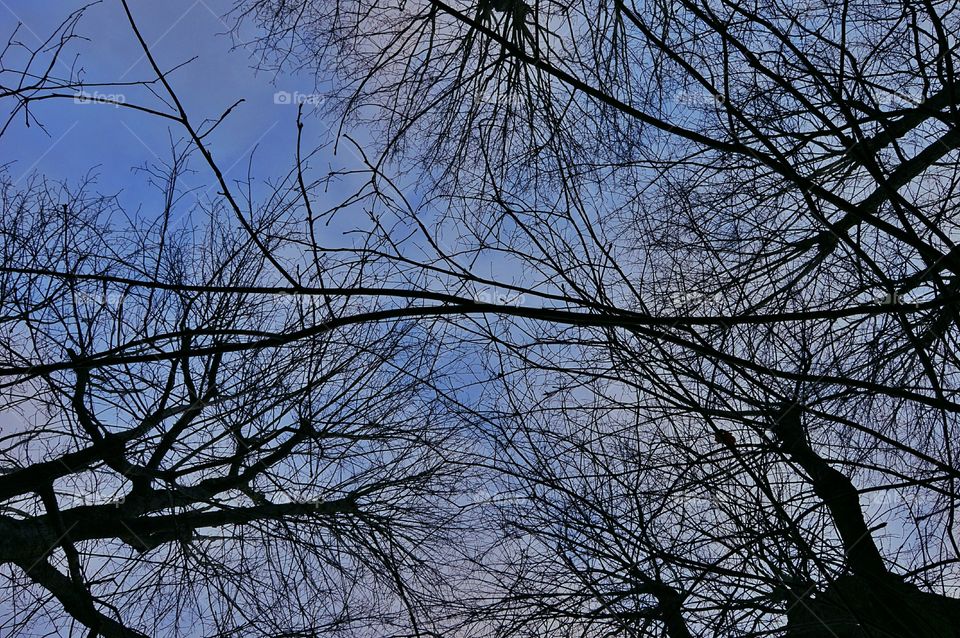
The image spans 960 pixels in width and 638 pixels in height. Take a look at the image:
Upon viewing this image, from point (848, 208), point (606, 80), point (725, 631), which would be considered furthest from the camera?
point (606, 80)

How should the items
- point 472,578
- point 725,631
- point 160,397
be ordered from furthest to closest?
point 160,397
point 472,578
point 725,631

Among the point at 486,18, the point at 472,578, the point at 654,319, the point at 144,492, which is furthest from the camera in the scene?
the point at 144,492

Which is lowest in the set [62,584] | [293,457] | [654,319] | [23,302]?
[654,319]

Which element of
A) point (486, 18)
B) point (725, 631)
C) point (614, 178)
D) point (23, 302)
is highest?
point (486, 18)

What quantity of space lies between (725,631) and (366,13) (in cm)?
348

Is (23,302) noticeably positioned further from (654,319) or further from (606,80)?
(654,319)

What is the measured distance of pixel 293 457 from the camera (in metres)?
3.80

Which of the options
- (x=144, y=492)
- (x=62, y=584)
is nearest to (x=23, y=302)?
(x=144, y=492)

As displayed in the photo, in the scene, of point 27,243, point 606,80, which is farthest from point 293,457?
point 606,80

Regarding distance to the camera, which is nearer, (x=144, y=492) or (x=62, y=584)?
(x=62, y=584)

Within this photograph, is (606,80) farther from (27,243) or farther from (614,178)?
(27,243)

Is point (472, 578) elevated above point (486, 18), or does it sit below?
below

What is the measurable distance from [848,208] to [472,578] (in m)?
2.15

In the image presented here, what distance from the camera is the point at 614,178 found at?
10.3ft
